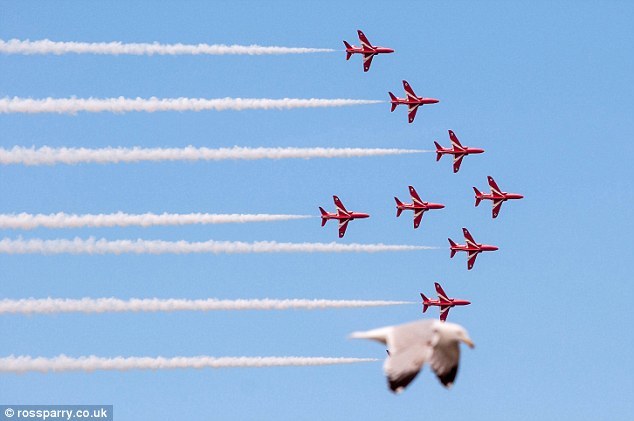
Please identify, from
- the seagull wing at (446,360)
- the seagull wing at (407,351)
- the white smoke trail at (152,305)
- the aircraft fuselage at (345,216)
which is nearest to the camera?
the seagull wing at (407,351)

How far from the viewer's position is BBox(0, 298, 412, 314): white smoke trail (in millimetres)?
117500

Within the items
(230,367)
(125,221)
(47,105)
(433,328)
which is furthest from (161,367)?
(433,328)

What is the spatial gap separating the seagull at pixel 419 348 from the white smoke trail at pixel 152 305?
5874 cm

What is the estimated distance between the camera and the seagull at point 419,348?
61469mm

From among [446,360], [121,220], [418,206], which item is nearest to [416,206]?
[418,206]

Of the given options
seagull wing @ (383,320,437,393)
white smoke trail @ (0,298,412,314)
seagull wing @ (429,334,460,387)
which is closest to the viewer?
seagull wing @ (383,320,437,393)

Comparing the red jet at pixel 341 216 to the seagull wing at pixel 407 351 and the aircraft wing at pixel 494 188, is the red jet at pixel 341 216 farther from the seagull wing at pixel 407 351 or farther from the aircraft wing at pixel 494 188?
the seagull wing at pixel 407 351

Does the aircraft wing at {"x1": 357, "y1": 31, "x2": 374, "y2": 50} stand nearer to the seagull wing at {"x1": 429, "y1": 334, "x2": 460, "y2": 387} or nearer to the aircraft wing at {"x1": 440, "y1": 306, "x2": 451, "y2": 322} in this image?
the aircraft wing at {"x1": 440, "y1": 306, "x2": 451, "y2": 322}

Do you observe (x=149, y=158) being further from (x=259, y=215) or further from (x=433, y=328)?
(x=433, y=328)

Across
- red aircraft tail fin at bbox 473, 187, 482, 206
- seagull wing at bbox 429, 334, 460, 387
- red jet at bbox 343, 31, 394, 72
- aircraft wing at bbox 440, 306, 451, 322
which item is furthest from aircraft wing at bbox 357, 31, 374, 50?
seagull wing at bbox 429, 334, 460, 387

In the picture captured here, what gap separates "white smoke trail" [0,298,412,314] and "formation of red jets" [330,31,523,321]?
68.5 ft

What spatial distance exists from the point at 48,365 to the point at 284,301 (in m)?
21.9

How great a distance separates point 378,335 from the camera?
2431 inches

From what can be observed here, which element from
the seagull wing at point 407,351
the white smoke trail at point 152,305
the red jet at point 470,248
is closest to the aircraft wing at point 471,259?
the red jet at point 470,248
